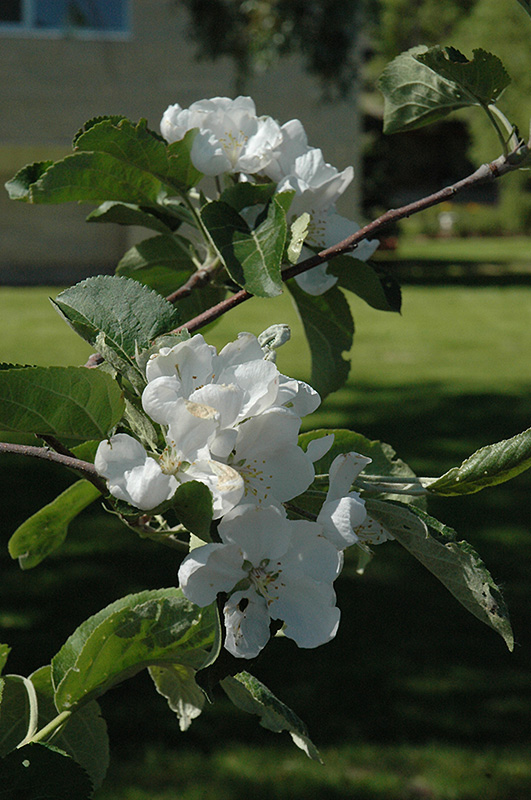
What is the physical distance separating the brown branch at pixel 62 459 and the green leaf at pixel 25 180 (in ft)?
1.23

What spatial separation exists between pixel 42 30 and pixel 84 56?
76cm

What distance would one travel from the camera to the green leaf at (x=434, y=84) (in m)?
A: 0.80

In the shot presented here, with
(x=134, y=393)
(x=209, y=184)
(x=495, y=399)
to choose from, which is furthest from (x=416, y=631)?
(x=209, y=184)

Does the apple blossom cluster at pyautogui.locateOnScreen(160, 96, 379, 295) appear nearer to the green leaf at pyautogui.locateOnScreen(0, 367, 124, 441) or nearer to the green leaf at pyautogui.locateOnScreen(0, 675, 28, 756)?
the green leaf at pyautogui.locateOnScreen(0, 367, 124, 441)

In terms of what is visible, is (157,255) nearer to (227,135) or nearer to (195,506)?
(227,135)

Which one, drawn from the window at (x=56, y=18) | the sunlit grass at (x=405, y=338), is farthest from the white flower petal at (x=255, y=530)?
the window at (x=56, y=18)

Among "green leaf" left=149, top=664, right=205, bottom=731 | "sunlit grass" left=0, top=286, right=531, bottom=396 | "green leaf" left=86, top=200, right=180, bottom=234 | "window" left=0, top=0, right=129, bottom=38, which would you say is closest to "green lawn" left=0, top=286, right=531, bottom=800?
"green leaf" left=149, top=664, right=205, bottom=731

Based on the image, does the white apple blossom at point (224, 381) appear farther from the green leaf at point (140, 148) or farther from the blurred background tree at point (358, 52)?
the blurred background tree at point (358, 52)

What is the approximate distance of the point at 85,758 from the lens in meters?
0.84

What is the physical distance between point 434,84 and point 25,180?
434mm

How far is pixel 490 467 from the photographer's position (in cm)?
61

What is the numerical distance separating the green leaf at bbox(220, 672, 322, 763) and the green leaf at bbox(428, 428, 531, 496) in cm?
20

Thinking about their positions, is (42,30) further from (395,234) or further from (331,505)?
(331,505)

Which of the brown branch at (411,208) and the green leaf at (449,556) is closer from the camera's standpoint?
the green leaf at (449,556)
